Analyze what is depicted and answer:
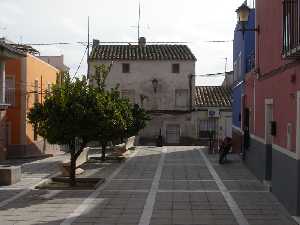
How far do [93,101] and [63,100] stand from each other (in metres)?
0.83

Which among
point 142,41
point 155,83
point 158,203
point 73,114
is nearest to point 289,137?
point 158,203

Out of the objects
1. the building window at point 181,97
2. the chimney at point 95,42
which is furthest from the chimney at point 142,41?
the building window at point 181,97

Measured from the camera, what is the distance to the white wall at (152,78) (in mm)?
45531

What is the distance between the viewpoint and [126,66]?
45.7 m

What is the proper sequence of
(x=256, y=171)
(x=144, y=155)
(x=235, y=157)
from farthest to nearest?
(x=144, y=155), (x=235, y=157), (x=256, y=171)

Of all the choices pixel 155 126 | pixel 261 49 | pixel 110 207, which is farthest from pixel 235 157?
pixel 155 126

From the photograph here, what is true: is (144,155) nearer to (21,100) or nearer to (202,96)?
(21,100)

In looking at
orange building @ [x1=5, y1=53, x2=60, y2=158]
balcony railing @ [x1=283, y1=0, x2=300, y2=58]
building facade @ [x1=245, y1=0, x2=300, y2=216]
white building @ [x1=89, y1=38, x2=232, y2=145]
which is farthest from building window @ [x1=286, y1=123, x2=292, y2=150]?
white building @ [x1=89, y1=38, x2=232, y2=145]

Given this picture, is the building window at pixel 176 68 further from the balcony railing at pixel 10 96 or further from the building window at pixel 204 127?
the balcony railing at pixel 10 96

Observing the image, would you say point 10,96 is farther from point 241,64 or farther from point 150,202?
point 150,202

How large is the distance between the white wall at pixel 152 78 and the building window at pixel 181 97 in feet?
0.78

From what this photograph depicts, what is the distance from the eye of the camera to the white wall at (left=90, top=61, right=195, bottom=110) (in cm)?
4553

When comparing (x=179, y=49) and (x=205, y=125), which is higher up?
(x=179, y=49)

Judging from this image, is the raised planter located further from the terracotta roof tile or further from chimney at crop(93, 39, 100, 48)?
chimney at crop(93, 39, 100, 48)
